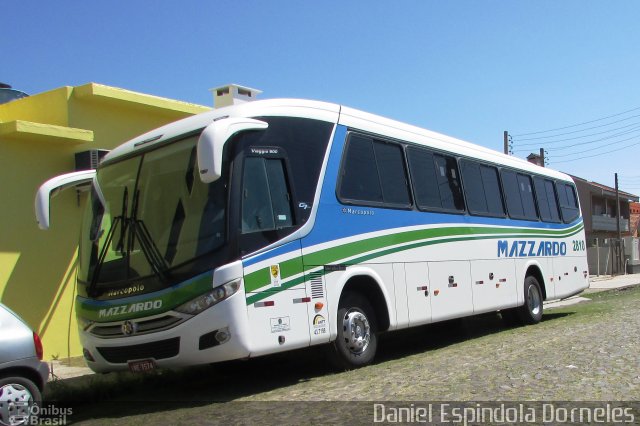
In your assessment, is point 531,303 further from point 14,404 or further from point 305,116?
point 14,404

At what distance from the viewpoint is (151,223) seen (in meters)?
7.65

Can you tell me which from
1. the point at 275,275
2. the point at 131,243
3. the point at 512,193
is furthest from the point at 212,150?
the point at 512,193

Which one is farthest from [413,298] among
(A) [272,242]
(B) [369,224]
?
(A) [272,242]

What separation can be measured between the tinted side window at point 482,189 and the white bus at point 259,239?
1.38 meters

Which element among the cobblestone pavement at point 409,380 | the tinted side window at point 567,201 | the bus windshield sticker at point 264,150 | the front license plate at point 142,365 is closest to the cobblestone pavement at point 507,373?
the cobblestone pavement at point 409,380

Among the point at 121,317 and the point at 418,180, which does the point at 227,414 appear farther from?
the point at 418,180

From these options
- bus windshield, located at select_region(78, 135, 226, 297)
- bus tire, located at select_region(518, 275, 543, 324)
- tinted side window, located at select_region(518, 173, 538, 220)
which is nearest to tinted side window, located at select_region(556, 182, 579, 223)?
tinted side window, located at select_region(518, 173, 538, 220)

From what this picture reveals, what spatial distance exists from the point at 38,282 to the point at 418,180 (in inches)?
267

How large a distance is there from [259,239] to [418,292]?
140 inches

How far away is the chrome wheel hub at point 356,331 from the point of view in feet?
28.2

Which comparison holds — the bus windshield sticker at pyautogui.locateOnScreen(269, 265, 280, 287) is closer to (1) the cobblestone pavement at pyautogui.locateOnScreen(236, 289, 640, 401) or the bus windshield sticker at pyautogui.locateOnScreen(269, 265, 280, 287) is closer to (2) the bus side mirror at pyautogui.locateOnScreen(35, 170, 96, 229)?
(1) the cobblestone pavement at pyautogui.locateOnScreen(236, 289, 640, 401)

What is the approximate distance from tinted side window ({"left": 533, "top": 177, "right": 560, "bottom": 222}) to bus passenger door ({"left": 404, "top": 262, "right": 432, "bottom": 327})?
20.0 feet

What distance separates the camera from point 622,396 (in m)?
6.36

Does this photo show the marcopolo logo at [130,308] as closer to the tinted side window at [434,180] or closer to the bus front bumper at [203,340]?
the bus front bumper at [203,340]
